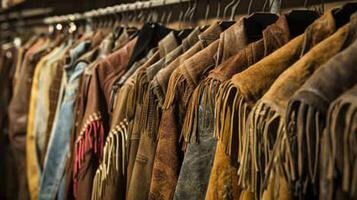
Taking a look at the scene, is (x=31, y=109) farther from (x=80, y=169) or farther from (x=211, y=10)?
(x=211, y=10)

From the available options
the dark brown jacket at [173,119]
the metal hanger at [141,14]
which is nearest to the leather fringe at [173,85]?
the dark brown jacket at [173,119]

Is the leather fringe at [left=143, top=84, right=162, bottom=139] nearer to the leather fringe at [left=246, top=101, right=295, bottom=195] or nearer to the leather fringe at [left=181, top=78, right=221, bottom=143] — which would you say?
the leather fringe at [left=181, top=78, right=221, bottom=143]

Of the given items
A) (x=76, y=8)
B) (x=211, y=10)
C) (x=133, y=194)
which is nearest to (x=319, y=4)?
(x=211, y=10)

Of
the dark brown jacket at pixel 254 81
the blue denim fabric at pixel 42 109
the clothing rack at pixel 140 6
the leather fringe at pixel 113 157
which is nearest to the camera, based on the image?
the dark brown jacket at pixel 254 81

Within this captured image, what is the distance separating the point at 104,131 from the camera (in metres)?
1.15

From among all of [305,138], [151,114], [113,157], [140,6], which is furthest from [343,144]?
[140,6]

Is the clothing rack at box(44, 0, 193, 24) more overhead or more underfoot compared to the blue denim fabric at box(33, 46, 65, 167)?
more overhead

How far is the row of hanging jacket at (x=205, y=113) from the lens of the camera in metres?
0.52

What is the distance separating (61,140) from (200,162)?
654 mm

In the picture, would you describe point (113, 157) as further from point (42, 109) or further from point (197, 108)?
point (42, 109)

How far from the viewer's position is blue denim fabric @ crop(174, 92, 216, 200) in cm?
77

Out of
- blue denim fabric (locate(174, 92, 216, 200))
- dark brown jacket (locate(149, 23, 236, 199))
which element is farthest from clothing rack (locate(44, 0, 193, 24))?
blue denim fabric (locate(174, 92, 216, 200))

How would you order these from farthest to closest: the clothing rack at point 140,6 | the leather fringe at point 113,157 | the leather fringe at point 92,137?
the leather fringe at point 92,137 < the leather fringe at point 113,157 < the clothing rack at point 140,6

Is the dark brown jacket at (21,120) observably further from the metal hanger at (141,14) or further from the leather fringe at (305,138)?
the leather fringe at (305,138)
